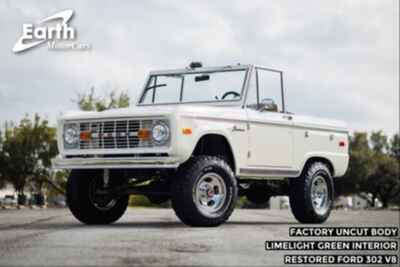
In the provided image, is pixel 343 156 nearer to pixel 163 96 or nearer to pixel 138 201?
pixel 163 96

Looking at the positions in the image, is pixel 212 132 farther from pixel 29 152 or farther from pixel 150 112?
pixel 29 152

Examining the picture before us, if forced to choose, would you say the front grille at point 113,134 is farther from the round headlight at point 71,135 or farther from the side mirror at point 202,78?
the side mirror at point 202,78

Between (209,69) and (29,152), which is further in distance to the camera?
(29,152)

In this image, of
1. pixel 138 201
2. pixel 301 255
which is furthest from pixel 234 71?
pixel 138 201

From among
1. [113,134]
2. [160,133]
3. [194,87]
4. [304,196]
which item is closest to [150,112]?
[160,133]

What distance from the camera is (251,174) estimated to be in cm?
1362

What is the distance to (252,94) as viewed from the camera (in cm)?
1428

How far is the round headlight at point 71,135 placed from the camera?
→ 13.2 metres

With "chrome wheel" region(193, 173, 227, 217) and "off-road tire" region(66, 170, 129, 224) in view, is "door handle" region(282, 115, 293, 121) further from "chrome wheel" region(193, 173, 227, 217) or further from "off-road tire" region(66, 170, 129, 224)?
"off-road tire" region(66, 170, 129, 224)

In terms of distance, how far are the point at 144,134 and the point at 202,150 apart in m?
1.07

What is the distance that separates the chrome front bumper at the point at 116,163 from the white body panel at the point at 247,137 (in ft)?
0.04

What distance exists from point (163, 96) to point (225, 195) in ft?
10.5

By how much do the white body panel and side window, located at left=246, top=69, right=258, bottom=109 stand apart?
0.50ft

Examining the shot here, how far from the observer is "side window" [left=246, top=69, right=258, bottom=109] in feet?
46.5
